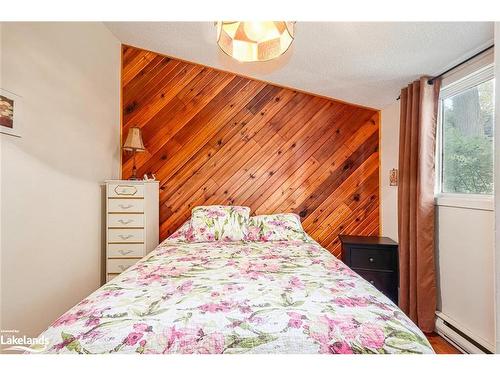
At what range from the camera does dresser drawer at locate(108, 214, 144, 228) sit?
2.29 m

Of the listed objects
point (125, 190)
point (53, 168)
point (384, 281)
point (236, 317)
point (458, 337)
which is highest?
point (53, 168)

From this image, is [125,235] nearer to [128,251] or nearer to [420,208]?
[128,251]

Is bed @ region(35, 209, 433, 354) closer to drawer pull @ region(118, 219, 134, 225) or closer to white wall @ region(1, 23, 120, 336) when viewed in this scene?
white wall @ region(1, 23, 120, 336)

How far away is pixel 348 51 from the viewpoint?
6.05 feet

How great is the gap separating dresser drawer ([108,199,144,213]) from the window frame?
240 cm

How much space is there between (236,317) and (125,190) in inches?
71.0

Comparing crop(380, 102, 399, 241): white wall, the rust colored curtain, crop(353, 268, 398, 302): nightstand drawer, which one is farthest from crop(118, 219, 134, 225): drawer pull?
crop(380, 102, 399, 241): white wall

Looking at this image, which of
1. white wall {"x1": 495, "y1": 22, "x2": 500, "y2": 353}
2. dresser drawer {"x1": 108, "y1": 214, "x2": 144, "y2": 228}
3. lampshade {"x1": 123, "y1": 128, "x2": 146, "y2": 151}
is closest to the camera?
white wall {"x1": 495, "y1": 22, "x2": 500, "y2": 353}

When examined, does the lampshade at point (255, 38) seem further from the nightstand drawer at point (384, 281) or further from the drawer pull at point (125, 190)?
the nightstand drawer at point (384, 281)

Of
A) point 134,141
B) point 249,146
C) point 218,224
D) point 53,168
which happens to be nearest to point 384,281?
point 218,224

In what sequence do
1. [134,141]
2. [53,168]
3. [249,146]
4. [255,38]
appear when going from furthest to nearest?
[249,146] < [134,141] < [53,168] < [255,38]

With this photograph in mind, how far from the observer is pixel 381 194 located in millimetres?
2770

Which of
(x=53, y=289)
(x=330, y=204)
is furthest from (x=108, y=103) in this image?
(x=330, y=204)
